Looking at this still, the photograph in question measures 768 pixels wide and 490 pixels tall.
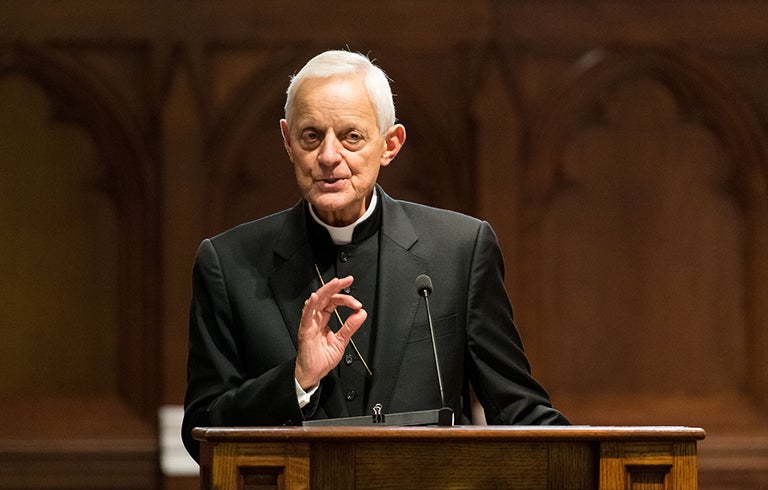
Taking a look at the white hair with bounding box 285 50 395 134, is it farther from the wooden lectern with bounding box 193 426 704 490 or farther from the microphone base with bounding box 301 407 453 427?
the wooden lectern with bounding box 193 426 704 490

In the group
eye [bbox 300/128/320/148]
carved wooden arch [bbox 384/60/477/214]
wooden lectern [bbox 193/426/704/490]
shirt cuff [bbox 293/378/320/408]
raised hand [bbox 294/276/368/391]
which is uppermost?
carved wooden arch [bbox 384/60/477/214]

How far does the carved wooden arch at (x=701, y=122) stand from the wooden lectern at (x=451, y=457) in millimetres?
3622

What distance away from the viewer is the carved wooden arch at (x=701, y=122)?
6449 mm

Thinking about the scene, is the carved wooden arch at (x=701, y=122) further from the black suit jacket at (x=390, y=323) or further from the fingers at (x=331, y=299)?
the fingers at (x=331, y=299)

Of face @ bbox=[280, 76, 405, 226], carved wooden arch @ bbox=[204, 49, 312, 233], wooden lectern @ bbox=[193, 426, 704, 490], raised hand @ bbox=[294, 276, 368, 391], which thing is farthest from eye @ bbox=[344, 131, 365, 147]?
carved wooden arch @ bbox=[204, 49, 312, 233]

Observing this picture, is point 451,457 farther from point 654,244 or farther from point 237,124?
point 654,244

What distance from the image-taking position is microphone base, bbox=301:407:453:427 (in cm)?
308

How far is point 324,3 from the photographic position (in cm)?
635

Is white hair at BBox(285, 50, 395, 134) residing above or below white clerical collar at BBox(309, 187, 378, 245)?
above

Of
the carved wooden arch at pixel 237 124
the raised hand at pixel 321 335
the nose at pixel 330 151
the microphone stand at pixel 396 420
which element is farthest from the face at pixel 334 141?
the carved wooden arch at pixel 237 124

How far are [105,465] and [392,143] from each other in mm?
3064

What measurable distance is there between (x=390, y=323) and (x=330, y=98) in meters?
0.60

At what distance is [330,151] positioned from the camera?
3.48 metres

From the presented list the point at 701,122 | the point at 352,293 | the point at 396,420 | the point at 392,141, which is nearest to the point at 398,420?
the point at 396,420
